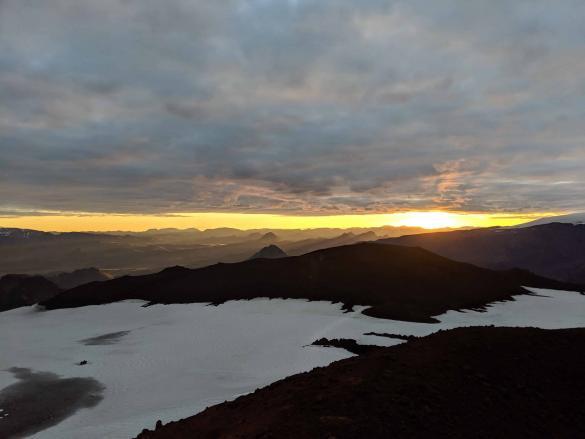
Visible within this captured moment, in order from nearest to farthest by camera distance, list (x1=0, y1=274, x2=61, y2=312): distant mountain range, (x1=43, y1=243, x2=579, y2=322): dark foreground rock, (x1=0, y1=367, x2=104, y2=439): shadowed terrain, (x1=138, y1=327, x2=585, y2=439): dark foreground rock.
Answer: (x1=138, y1=327, x2=585, y2=439): dark foreground rock < (x1=0, y1=367, x2=104, y2=439): shadowed terrain < (x1=43, y1=243, x2=579, y2=322): dark foreground rock < (x1=0, y1=274, x2=61, y2=312): distant mountain range

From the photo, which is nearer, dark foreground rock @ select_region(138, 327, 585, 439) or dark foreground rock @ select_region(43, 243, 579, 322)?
dark foreground rock @ select_region(138, 327, 585, 439)

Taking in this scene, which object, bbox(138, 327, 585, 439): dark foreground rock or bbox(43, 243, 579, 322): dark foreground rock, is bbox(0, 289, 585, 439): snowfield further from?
bbox(138, 327, 585, 439): dark foreground rock

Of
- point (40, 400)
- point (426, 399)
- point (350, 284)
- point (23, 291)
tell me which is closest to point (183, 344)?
point (40, 400)

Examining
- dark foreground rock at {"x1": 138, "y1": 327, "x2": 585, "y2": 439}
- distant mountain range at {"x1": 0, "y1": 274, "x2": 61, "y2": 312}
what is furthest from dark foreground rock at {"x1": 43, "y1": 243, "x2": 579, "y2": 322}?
distant mountain range at {"x1": 0, "y1": 274, "x2": 61, "y2": 312}

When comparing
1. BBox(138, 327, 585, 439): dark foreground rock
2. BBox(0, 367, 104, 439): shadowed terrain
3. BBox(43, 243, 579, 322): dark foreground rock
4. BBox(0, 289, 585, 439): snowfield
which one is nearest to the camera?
BBox(138, 327, 585, 439): dark foreground rock

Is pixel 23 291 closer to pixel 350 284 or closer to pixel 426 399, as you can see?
Answer: pixel 350 284

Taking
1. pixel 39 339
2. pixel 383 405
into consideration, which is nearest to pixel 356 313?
pixel 39 339

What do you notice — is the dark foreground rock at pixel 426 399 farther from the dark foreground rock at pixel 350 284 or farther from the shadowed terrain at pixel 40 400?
the dark foreground rock at pixel 350 284
